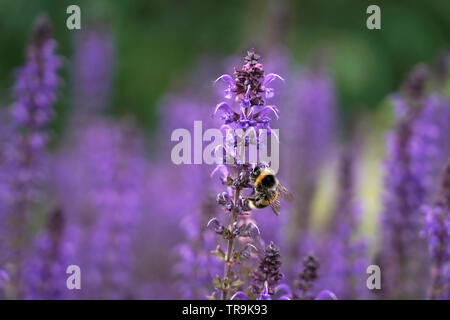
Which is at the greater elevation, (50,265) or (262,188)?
(262,188)

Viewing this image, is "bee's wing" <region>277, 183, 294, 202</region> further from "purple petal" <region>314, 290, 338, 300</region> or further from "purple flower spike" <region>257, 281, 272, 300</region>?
"purple flower spike" <region>257, 281, 272, 300</region>

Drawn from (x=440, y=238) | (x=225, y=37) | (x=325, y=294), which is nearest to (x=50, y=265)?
(x=325, y=294)

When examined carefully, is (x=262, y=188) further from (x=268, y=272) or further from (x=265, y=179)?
(x=268, y=272)

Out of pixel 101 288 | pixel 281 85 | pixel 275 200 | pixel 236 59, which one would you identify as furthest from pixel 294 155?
pixel 275 200

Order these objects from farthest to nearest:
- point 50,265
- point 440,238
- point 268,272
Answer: point 50,265 → point 440,238 → point 268,272

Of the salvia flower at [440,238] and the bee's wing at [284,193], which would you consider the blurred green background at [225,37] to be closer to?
the salvia flower at [440,238]

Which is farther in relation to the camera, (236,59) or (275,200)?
(236,59)

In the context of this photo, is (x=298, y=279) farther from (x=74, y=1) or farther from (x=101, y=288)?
(x=74, y=1)

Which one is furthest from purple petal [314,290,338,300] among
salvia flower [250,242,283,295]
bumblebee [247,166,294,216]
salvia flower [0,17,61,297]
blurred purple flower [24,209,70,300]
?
salvia flower [0,17,61,297]

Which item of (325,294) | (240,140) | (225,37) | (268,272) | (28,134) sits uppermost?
(225,37)
